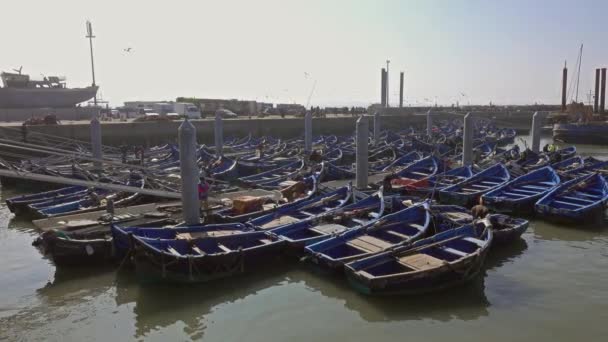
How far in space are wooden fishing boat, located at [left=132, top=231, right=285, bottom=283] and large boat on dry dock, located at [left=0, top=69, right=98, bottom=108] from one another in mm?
55764

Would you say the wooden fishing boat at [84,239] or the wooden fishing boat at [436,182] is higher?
the wooden fishing boat at [436,182]

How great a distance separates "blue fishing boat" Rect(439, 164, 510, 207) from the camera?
20500 mm

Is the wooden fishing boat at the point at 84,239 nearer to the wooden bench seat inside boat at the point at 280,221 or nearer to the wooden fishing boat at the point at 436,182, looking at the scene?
the wooden bench seat inside boat at the point at 280,221

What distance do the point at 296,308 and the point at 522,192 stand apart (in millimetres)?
13181

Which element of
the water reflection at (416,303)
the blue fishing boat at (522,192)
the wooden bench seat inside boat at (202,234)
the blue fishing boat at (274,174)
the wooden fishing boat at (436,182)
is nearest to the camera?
the water reflection at (416,303)

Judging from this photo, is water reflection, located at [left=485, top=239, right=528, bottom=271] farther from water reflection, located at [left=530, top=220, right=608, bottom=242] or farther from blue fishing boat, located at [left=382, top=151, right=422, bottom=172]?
blue fishing boat, located at [left=382, top=151, right=422, bottom=172]

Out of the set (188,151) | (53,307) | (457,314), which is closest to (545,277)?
(457,314)

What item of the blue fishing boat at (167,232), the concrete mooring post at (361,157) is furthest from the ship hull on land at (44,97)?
the blue fishing boat at (167,232)

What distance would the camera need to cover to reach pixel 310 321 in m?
11.1

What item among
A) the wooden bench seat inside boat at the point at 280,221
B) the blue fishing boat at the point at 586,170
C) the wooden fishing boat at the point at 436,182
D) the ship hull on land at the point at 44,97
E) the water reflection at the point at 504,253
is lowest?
the water reflection at the point at 504,253

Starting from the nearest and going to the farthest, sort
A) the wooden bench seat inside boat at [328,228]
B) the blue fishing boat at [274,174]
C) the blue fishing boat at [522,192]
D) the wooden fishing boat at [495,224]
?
the wooden bench seat inside boat at [328,228]
the wooden fishing boat at [495,224]
the blue fishing boat at [522,192]
the blue fishing boat at [274,174]

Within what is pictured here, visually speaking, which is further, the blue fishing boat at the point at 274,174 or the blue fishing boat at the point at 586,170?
the blue fishing boat at the point at 274,174

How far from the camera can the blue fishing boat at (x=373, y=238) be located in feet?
42.8

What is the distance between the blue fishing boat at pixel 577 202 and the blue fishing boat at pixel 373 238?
5638 mm
